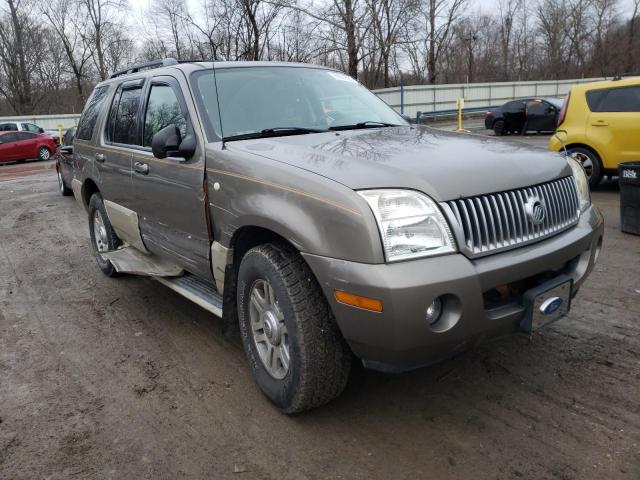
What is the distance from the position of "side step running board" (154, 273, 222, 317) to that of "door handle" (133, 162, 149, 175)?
823 millimetres

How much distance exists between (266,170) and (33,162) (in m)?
25.2

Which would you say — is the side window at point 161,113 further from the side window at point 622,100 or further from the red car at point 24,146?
the red car at point 24,146

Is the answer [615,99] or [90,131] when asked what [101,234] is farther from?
[615,99]

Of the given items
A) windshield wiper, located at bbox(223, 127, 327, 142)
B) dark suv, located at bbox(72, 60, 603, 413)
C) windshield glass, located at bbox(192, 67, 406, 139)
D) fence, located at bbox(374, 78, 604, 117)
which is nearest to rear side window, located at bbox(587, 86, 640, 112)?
windshield glass, located at bbox(192, 67, 406, 139)

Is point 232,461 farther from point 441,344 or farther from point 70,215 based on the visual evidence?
point 70,215

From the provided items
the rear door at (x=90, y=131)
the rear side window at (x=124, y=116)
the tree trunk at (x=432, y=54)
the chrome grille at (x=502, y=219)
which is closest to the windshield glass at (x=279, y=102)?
the rear side window at (x=124, y=116)

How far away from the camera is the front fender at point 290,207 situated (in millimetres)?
2365

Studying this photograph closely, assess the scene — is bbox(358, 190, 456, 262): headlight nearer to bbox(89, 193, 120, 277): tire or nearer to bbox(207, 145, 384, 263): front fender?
bbox(207, 145, 384, 263): front fender

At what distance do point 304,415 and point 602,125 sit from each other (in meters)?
7.48

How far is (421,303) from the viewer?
89.7 inches

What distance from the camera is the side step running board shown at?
3518mm

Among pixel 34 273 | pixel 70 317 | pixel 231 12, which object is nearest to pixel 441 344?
pixel 70 317

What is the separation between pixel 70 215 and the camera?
9875mm

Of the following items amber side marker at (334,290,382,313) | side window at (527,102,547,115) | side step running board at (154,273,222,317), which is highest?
side window at (527,102,547,115)
